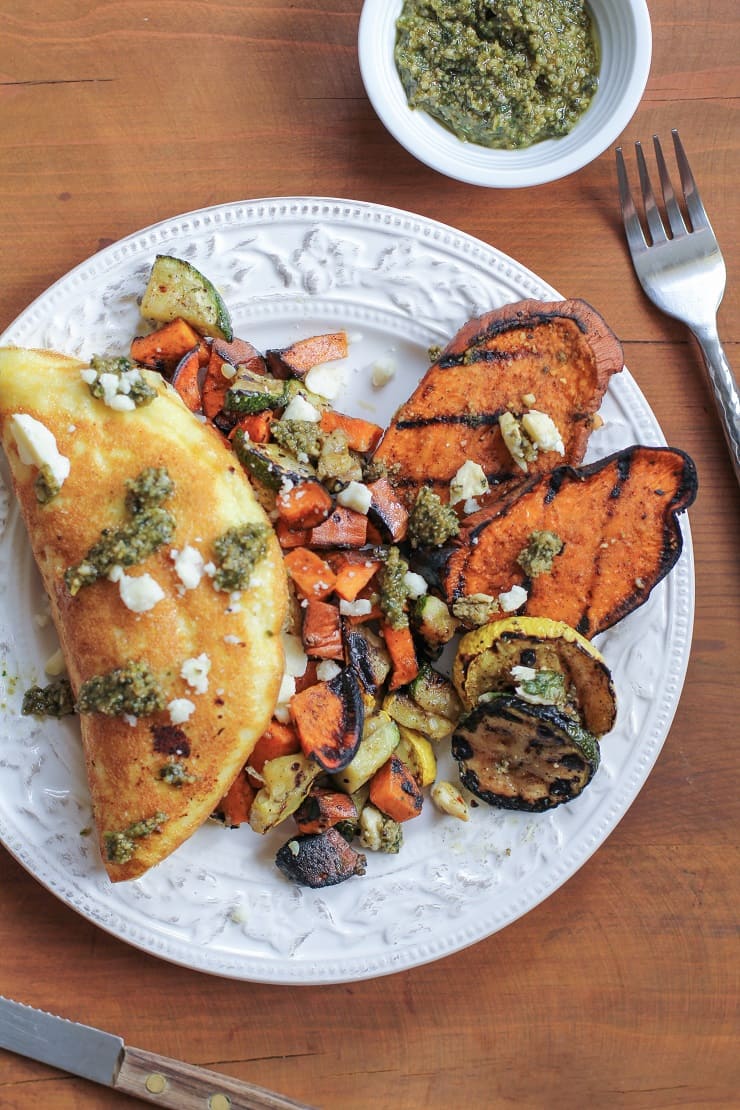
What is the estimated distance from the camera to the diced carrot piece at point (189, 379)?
2539mm

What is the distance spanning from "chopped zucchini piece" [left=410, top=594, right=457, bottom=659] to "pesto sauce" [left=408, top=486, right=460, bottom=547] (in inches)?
6.7

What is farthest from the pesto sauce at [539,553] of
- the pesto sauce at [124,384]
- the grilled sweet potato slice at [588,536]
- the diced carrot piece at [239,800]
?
the pesto sauce at [124,384]

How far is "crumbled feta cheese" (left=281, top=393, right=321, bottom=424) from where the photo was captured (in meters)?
2.50

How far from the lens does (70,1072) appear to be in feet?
8.91

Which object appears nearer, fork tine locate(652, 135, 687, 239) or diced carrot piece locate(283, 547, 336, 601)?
diced carrot piece locate(283, 547, 336, 601)

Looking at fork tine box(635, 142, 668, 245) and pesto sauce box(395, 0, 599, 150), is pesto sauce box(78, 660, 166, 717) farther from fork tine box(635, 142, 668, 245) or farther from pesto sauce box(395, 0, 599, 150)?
fork tine box(635, 142, 668, 245)

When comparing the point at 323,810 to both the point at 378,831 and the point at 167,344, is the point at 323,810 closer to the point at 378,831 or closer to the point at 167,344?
the point at 378,831

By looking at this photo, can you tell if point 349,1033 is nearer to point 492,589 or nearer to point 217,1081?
point 217,1081

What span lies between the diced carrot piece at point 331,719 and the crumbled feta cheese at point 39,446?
2.93ft

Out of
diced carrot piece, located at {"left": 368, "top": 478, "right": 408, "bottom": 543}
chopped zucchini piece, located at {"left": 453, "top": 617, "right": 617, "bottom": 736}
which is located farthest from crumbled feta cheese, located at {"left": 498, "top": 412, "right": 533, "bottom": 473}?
chopped zucchini piece, located at {"left": 453, "top": 617, "right": 617, "bottom": 736}

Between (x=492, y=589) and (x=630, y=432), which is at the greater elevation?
(x=630, y=432)

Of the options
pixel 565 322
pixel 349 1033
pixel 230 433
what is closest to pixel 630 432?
pixel 565 322

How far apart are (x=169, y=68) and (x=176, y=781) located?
90.1 inches

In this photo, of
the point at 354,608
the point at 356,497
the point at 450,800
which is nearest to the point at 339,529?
the point at 356,497
